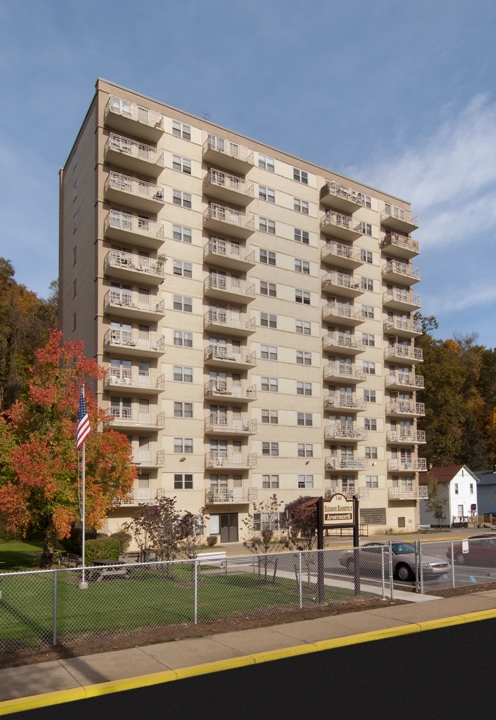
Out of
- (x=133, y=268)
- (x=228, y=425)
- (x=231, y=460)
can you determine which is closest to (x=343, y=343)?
(x=228, y=425)

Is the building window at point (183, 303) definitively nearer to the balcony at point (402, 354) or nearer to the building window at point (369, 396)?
the building window at point (369, 396)

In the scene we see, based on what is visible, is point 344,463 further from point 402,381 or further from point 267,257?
point 267,257

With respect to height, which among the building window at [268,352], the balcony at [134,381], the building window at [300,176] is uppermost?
the building window at [300,176]

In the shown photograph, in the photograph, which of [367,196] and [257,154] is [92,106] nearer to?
[257,154]

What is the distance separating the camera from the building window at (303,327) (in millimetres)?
49469

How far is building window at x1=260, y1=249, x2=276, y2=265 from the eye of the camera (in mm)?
48094

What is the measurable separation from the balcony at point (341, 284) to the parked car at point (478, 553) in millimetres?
31311

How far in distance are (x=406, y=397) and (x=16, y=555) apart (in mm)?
37860

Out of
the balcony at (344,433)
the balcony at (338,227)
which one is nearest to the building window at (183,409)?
the balcony at (344,433)

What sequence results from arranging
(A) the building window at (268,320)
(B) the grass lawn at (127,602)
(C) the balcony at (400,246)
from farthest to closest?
1. (C) the balcony at (400,246)
2. (A) the building window at (268,320)
3. (B) the grass lawn at (127,602)

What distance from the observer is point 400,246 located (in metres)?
Result: 56.8

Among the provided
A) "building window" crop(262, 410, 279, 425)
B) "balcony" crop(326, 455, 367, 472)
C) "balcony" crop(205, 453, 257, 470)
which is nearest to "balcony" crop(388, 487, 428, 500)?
"balcony" crop(326, 455, 367, 472)

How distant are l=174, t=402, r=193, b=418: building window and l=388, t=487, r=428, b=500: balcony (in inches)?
855

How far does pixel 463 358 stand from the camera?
101 meters
